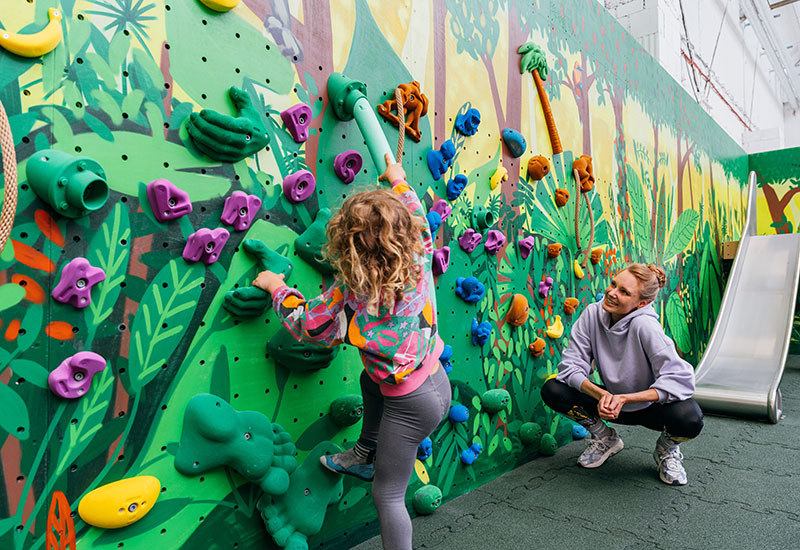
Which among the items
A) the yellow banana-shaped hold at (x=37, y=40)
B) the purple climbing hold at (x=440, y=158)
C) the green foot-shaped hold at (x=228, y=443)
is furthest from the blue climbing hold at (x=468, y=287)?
the yellow banana-shaped hold at (x=37, y=40)

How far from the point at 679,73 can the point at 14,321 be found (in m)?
6.32

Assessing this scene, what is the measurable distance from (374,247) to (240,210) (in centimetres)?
35

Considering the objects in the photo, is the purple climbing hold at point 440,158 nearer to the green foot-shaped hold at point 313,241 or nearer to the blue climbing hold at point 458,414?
the green foot-shaped hold at point 313,241

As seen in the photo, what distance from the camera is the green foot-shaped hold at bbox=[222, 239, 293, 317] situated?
3.93 feet

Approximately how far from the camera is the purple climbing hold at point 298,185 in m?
1.33

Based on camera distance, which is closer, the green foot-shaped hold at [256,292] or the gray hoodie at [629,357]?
the green foot-shaped hold at [256,292]

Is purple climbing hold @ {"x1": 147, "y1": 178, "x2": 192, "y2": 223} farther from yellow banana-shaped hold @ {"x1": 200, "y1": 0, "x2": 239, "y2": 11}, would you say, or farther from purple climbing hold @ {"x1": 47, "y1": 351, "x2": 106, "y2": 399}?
yellow banana-shaped hold @ {"x1": 200, "y1": 0, "x2": 239, "y2": 11}

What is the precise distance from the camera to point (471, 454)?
186 centimetres

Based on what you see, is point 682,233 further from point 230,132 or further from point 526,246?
point 230,132

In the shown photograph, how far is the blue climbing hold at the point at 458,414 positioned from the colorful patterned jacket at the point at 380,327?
0.61 m

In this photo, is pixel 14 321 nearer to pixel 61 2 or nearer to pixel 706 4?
pixel 61 2

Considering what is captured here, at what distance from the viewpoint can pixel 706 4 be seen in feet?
21.7

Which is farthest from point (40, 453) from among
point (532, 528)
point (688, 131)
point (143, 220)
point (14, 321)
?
point (688, 131)

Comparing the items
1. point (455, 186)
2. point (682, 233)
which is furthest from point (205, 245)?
point (682, 233)
